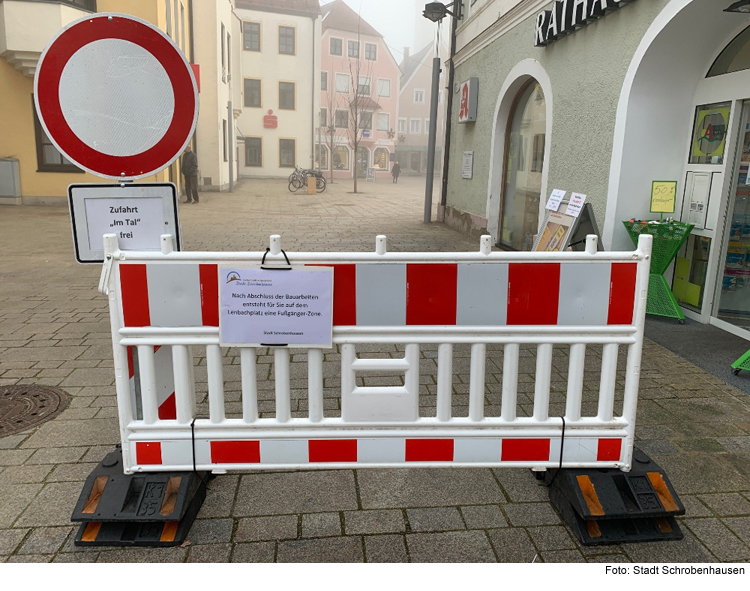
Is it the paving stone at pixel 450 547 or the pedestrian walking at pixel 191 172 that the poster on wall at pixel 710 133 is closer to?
the paving stone at pixel 450 547

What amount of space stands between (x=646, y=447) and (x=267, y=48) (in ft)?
139

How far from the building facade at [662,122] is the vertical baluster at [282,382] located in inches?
184

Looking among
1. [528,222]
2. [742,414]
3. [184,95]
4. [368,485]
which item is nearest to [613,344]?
[368,485]

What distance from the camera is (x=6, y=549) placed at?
8.24 feet

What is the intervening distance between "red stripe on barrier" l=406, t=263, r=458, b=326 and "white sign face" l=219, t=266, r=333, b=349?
0.33 m

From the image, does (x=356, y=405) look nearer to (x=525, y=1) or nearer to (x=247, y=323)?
(x=247, y=323)

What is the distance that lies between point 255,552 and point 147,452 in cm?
66

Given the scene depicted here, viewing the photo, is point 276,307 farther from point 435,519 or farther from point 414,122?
point 414,122

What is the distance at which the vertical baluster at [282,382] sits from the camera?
8.73 feet

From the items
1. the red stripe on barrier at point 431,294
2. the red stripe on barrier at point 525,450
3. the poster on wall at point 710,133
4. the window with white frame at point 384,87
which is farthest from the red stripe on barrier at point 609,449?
the window with white frame at point 384,87

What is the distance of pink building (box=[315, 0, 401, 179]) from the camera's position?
50.1 m

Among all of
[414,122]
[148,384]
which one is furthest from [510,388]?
[414,122]

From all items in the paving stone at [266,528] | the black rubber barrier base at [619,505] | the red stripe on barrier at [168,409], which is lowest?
the paving stone at [266,528]

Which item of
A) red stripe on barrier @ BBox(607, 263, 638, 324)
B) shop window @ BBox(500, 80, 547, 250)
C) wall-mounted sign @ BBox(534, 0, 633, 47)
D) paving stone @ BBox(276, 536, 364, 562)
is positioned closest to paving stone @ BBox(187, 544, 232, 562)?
paving stone @ BBox(276, 536, 364, 562)
